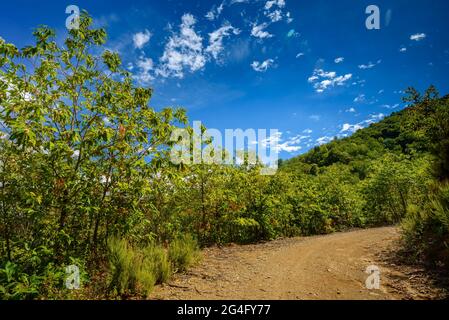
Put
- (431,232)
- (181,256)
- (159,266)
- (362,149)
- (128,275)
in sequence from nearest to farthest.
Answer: (128,275), (159,266), (181,256), (431,232), (362,149)

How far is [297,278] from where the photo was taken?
245 inches

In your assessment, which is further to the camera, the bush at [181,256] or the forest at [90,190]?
the bush at [181,256]

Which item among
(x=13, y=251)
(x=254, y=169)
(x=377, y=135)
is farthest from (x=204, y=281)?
(x=377, y=135)

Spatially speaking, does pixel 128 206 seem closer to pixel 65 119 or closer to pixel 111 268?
pixel 111 268

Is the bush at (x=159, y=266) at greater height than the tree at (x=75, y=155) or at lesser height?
lesser

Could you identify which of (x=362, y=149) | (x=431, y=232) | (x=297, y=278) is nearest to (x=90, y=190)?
(x=297, y=278)

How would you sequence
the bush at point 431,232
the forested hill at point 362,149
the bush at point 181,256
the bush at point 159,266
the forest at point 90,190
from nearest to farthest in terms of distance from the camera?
1. the forest at point 90,190
2. the bush at point 159,266
3. the bush at point 431,232
4. the bush at point 181,256
5. the forested hill at point 362,149

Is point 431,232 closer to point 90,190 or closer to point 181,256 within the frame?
point 181,256

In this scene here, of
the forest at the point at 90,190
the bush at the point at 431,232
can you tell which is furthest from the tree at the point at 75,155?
the bush at the point at 431,232

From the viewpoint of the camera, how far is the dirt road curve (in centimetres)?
514

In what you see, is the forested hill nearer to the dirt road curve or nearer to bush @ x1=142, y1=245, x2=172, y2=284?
the dirt road curve

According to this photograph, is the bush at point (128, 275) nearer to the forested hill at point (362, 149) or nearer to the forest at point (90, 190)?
the forest at point (90, 190)

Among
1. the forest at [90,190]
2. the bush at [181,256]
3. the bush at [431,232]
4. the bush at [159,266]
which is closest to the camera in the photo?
the forest at [90,190]

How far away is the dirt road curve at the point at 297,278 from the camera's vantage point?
514 cm
